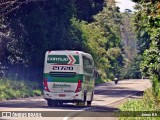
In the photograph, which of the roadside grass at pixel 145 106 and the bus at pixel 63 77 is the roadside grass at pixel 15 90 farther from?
the roadside grass at pixel 145 106

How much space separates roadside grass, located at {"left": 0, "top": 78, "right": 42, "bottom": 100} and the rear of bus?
25.4ft

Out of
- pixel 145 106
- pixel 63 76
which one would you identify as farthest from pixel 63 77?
pixel 145 106

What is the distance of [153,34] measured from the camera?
24.6 metres

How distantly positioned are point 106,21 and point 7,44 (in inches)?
2095

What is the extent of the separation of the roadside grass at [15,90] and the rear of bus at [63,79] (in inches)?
305

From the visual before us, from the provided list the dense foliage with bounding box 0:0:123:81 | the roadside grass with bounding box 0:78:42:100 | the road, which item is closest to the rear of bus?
the road

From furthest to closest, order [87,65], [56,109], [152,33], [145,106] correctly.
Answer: [87,65], [56,109], [152,33], [145,106]

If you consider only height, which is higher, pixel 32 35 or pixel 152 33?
pixel 32 35

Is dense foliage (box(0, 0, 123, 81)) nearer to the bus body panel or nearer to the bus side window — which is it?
the bus side window

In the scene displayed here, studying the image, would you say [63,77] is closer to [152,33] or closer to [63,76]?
[63,76]

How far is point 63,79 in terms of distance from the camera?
30969mm

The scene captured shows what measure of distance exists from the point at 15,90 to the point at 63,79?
1215 centimetres

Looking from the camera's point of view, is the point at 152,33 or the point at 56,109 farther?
the point at 56,109

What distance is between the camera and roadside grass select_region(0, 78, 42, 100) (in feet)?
129
